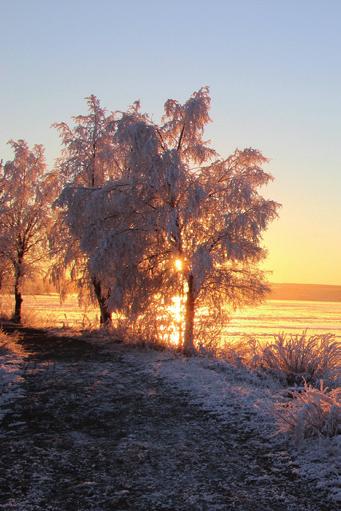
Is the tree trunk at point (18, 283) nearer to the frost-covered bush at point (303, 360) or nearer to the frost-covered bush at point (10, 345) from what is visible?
the frost-covered bush at point (10, 345)

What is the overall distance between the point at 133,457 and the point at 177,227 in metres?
10.4

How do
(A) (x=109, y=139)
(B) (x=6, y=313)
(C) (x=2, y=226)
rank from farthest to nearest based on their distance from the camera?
(B) (x=6, y=313)
(C) (x=2, y=226)
(A) (x=109, y=139)

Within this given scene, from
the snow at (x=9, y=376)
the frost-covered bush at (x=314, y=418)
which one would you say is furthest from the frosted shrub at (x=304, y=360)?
the snow at (x=9, y=376)

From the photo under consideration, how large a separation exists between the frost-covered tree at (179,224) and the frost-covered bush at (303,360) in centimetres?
362

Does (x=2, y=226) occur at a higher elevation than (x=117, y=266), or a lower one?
higher

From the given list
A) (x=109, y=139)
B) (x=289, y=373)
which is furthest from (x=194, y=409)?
(x=109, y=139)

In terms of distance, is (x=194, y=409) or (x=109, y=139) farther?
(x=109, y=139)

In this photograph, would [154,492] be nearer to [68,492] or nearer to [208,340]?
[68,492]

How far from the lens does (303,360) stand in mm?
11594

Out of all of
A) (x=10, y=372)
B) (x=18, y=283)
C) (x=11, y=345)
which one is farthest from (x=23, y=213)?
(x=10, y=372)

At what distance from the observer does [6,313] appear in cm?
3056

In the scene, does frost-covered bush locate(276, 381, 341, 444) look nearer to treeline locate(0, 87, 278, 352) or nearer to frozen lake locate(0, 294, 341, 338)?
treeline locate(0, 87, 278, 352)

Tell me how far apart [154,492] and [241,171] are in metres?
13.1

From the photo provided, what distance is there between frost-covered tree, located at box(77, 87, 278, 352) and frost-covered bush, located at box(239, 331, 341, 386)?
3.62m
